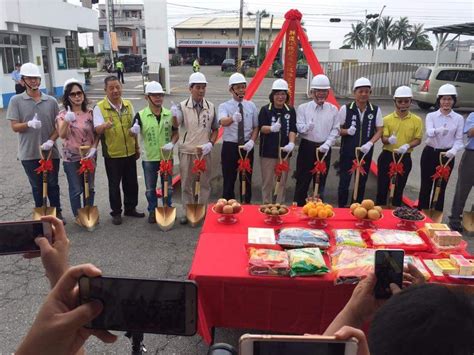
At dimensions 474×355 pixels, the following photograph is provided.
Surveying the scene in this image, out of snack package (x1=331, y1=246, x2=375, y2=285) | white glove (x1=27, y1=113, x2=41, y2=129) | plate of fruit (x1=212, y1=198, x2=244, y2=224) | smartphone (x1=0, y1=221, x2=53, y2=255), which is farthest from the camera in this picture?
white glove (x1=27, y1=113, x2=41, y2=129)

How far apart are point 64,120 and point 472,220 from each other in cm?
517

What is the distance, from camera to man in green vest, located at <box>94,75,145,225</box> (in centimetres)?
473

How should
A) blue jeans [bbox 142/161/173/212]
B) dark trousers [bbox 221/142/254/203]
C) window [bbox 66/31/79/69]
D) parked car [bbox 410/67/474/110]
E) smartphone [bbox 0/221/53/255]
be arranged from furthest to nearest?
window [bbox 66/31/79/69] → parked car [bbox 410/67/474/110] → dark trousers [bbox 221/142/254/203] → blue jeans [bbox 142/161/173/212] → smartphone [bbox 0/221/53/255]

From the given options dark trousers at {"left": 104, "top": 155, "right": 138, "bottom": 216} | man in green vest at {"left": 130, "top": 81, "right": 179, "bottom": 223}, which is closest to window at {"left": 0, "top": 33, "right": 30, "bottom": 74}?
dark trousers at {"left": 104, "top": 155, "right": 138, "bottom": 216}

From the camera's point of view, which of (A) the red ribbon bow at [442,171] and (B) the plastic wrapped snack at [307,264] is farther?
(A) the red ribbon bow at [442,171]

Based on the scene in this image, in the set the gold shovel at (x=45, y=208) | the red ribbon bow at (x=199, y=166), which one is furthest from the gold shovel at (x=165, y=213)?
the gold shovel at (x=45, y=208)

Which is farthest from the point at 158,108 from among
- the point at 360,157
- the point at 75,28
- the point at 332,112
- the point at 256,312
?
the point at 75,28

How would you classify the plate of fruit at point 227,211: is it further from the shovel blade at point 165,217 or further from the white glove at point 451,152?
the white glove at point 451,152

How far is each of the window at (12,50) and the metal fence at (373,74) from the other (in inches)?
533

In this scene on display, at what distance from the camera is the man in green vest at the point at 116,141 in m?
4.73

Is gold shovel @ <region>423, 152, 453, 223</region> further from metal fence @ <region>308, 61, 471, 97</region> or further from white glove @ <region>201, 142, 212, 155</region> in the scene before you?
metal fence @ <region>308, 61, 471, 97</region>

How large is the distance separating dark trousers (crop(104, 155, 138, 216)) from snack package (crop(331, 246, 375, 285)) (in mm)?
3118

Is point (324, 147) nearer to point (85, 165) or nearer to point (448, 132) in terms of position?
point (448, 132)

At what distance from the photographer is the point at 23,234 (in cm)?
139
